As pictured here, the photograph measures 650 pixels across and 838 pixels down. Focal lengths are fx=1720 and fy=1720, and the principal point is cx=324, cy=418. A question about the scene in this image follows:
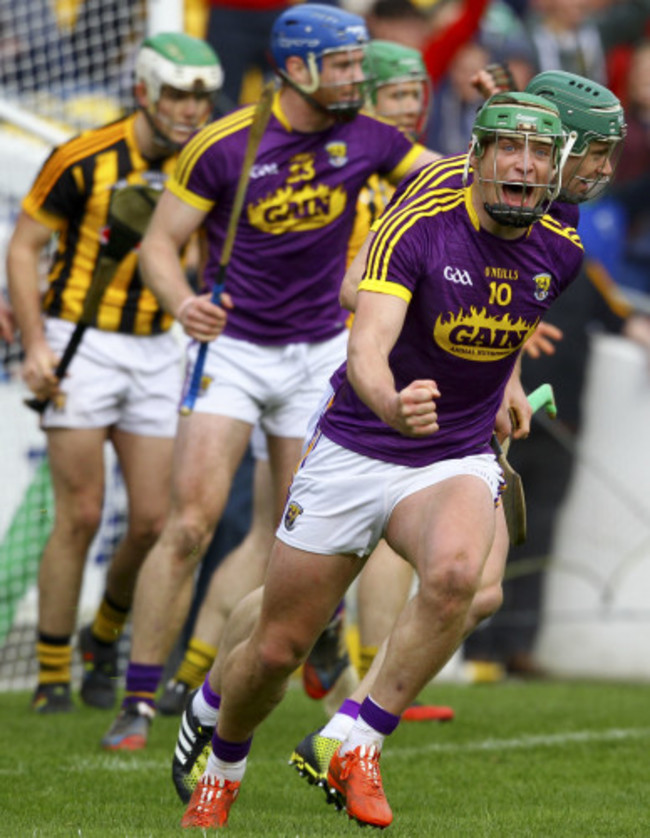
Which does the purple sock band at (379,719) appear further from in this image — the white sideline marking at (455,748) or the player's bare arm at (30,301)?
the player's bare arm at (30,301)

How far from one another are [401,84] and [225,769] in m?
3.51

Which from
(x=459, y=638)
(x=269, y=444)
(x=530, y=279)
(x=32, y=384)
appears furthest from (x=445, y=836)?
(x=32, y=384)

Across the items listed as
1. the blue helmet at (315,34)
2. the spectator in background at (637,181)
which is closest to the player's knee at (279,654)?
the blue helmet at (315,34)

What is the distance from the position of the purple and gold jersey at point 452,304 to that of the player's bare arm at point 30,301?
7.87 feet

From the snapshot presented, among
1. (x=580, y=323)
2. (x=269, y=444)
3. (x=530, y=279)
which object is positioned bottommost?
(x=580, y=323)

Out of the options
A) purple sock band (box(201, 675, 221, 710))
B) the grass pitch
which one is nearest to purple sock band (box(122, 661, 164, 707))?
the grass pitch

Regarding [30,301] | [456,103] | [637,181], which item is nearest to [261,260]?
[30,301]

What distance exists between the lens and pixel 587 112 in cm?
498

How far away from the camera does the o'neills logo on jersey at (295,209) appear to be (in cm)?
614

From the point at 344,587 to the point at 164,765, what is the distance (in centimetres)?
152

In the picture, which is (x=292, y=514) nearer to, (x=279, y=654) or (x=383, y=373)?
(x=279, y=654)

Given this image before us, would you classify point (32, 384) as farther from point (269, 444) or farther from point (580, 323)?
point (580, 323)

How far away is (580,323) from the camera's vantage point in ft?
31.8

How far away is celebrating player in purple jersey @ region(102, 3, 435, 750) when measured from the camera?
6.03 meters
